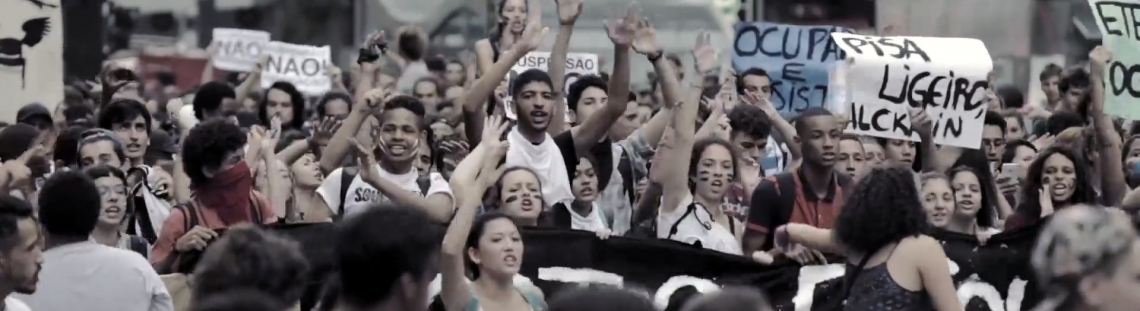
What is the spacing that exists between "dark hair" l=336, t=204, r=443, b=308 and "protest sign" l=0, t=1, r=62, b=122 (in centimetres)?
699

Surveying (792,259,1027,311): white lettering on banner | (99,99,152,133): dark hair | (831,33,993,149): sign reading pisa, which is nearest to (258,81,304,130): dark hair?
(99,99,152,133): dark hair

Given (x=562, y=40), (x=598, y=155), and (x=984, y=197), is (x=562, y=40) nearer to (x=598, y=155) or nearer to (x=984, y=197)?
(x=598, y=155)

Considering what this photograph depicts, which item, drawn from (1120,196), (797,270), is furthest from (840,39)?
(797,270)

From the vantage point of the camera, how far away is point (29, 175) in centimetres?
936

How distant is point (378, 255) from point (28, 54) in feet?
23.4

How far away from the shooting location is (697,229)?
942 centimetres

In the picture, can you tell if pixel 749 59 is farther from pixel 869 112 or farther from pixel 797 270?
pixel 797 270

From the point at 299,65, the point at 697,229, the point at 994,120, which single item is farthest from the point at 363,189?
the point at 299,65

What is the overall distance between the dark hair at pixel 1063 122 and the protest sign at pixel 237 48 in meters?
6.85

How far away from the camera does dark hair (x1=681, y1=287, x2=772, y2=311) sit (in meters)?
4.52

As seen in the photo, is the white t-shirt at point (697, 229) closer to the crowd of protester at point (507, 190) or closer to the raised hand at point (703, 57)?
the crowd of protester at point (507, 190)

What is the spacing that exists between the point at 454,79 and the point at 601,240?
22.1 ft

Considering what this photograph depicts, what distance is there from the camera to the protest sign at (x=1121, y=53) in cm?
1085

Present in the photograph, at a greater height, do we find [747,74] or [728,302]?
[728,302]
